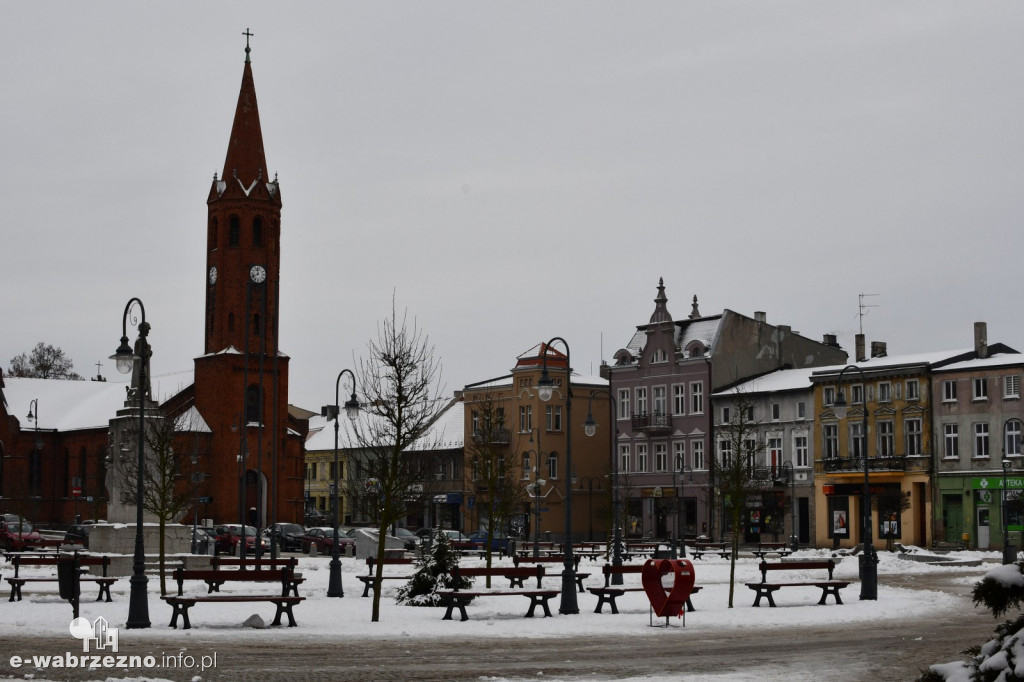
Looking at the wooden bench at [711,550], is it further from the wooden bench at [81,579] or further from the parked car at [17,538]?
the parked car at [17,538]

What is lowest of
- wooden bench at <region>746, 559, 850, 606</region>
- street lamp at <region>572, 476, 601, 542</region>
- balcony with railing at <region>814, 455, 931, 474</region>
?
wooden bench at <region>746, 559, 850, 606</region>

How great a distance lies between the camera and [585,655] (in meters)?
18.1

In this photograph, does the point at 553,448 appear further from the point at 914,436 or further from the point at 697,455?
the point at 914,436

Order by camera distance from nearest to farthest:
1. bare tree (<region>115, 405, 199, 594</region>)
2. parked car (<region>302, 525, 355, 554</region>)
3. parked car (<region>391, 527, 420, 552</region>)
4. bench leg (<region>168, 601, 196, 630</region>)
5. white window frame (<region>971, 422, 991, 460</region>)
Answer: bench leg (<region>168, 601, 196, 630</region>)
bare tree (<region>115, 405, 199, 594</region>)
parked car (<region>302, 525, 355, 554</region>)
parked car (<region>391, 527, 420, 552</region>)
white window frame (<region>971, 422, 991, 460</region>)

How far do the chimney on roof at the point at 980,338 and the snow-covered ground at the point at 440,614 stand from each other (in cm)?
3422

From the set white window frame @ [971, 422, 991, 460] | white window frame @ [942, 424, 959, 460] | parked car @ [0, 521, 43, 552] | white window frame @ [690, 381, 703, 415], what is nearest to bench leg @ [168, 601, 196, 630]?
parked car @ [0, 521, 43, 552]

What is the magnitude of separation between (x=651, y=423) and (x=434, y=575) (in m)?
54.0

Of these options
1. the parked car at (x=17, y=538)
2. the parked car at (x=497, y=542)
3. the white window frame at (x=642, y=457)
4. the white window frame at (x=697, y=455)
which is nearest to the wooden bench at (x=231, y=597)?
the parked car at (x=497, y=542)

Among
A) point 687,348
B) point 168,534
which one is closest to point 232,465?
point 687,348

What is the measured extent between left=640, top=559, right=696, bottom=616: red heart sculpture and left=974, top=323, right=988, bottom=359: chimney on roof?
4672 centimetres

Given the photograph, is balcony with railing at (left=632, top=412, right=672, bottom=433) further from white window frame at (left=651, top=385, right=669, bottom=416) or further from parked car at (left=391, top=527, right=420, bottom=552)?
parked car at (left=391, top=527, right=420, bottom=552)

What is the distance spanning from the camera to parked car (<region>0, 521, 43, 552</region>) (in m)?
58.6

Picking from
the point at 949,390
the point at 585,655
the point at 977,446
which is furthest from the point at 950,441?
the point at 585,655

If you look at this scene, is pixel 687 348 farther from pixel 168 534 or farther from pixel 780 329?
pixel 168 534
